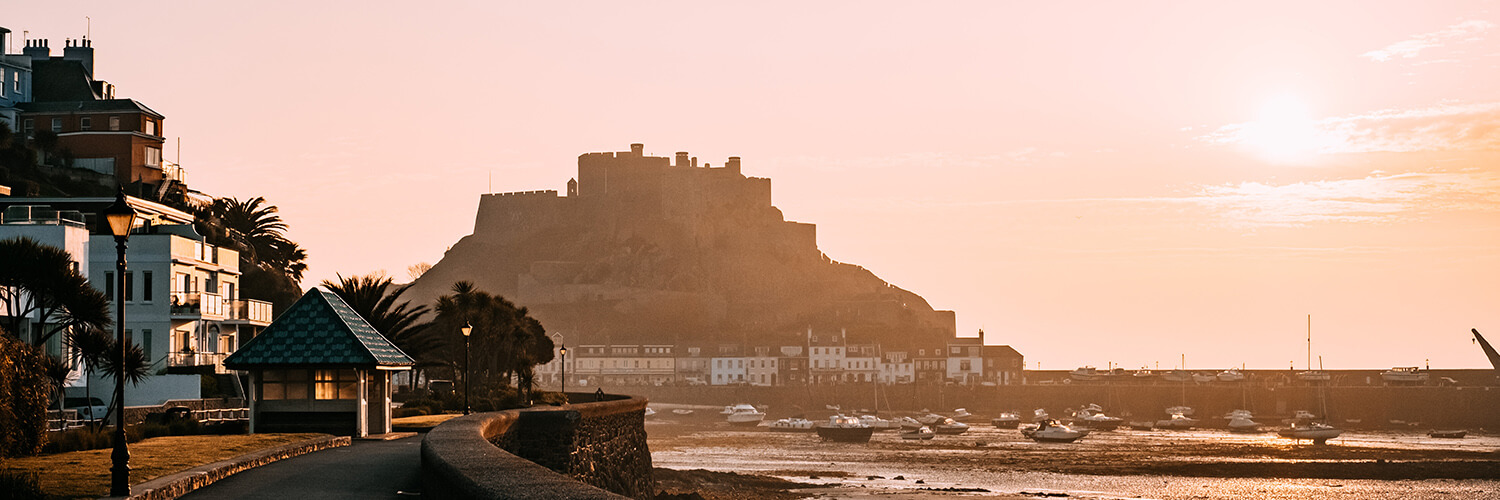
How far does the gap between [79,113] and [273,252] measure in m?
14.2

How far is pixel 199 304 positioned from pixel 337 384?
1072 inches

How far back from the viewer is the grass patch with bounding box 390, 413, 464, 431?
39.4 meters

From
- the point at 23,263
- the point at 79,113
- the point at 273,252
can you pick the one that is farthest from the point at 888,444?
the point at 23,263

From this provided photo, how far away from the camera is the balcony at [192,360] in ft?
185

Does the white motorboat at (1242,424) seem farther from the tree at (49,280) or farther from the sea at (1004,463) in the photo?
the tree at (49,280)

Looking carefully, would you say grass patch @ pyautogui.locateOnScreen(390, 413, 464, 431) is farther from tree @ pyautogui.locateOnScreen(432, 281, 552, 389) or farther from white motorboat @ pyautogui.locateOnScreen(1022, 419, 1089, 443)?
white motorboat @ pyautogui.locateOnScreen(1022, 419, 1089, 443)

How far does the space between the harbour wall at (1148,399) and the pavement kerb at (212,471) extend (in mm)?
139050

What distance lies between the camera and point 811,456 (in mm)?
104000

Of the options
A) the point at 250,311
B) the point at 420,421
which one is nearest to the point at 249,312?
the point at 250,311

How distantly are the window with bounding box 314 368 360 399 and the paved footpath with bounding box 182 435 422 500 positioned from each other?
459 cm

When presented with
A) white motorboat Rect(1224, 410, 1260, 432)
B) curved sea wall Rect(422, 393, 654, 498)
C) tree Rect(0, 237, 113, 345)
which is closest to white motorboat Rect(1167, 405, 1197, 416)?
white motorboat Rect(1224, 410, 1260, 432)

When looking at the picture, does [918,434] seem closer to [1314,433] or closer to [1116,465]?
[1314,433]

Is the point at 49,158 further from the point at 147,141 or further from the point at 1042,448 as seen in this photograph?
the point at 1042,448

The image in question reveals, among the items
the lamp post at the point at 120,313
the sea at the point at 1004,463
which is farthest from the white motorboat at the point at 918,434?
the lamp post at the point at 120,313
